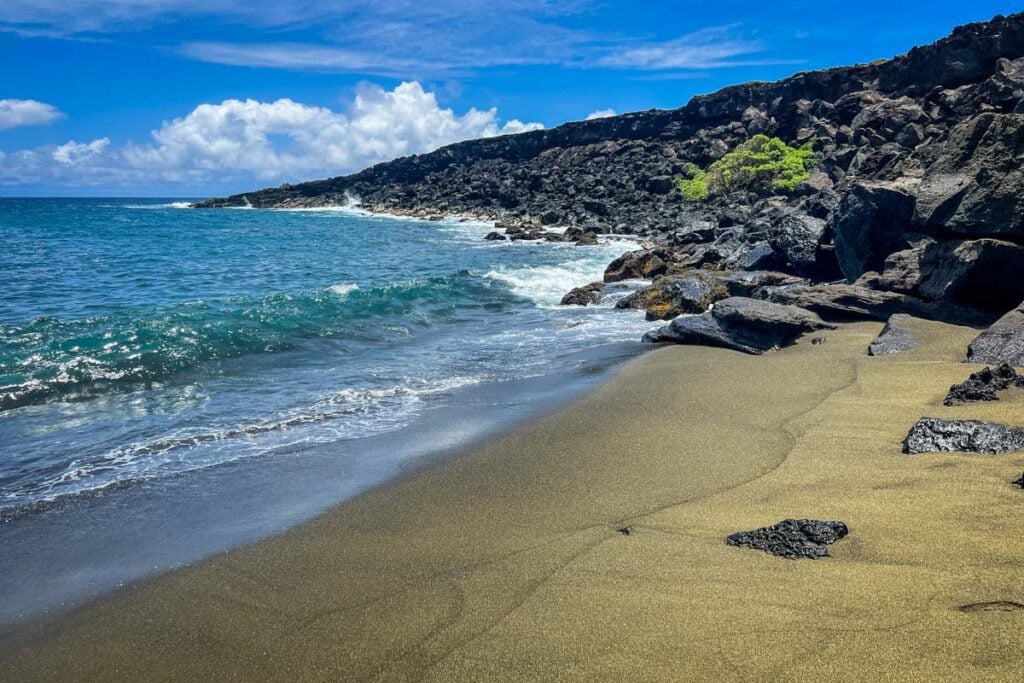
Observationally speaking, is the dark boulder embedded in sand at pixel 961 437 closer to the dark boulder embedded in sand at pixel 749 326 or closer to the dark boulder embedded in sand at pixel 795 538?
the dark boulder embedded in sand at pixel 795 538

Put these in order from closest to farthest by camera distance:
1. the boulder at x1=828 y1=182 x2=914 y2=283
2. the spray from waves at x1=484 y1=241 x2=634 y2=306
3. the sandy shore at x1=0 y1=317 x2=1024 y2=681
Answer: the sandy shore at x1=0 y1=317 x2=1024 y2=681
the boulder at x1=828 y1=182 x2=914 y2=283
the spray from waves at x1=484 y1=241 x2=634 y2=306

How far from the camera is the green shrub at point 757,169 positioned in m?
51.8

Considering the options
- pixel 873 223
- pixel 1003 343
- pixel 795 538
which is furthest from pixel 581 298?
pixel 795 538

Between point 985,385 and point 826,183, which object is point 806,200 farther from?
point 985,385

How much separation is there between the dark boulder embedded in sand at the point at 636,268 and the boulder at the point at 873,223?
8.09 metres

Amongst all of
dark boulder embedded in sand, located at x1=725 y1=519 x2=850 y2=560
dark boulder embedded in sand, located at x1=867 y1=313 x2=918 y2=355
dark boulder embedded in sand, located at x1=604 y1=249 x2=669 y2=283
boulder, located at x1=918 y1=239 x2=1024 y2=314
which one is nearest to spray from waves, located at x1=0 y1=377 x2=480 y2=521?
dark boulder embedded in sand, located at x1=725 y1=519 x2=850 y2=560

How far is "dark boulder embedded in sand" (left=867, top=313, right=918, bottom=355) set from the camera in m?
11.1

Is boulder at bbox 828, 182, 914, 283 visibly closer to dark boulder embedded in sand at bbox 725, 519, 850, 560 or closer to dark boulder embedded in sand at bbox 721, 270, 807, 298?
dark boulder embedded in sand at bbox 721, 270, 807, 298

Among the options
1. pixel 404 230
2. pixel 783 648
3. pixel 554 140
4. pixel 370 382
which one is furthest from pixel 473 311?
pixel 554 140

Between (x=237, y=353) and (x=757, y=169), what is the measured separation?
48.7 metres

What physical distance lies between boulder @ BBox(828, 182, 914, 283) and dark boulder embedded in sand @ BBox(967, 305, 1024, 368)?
6.99m

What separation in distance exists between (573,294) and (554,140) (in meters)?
89.9

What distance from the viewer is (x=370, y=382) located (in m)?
12.4

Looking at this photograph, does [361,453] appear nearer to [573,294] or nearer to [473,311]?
[473,311]
